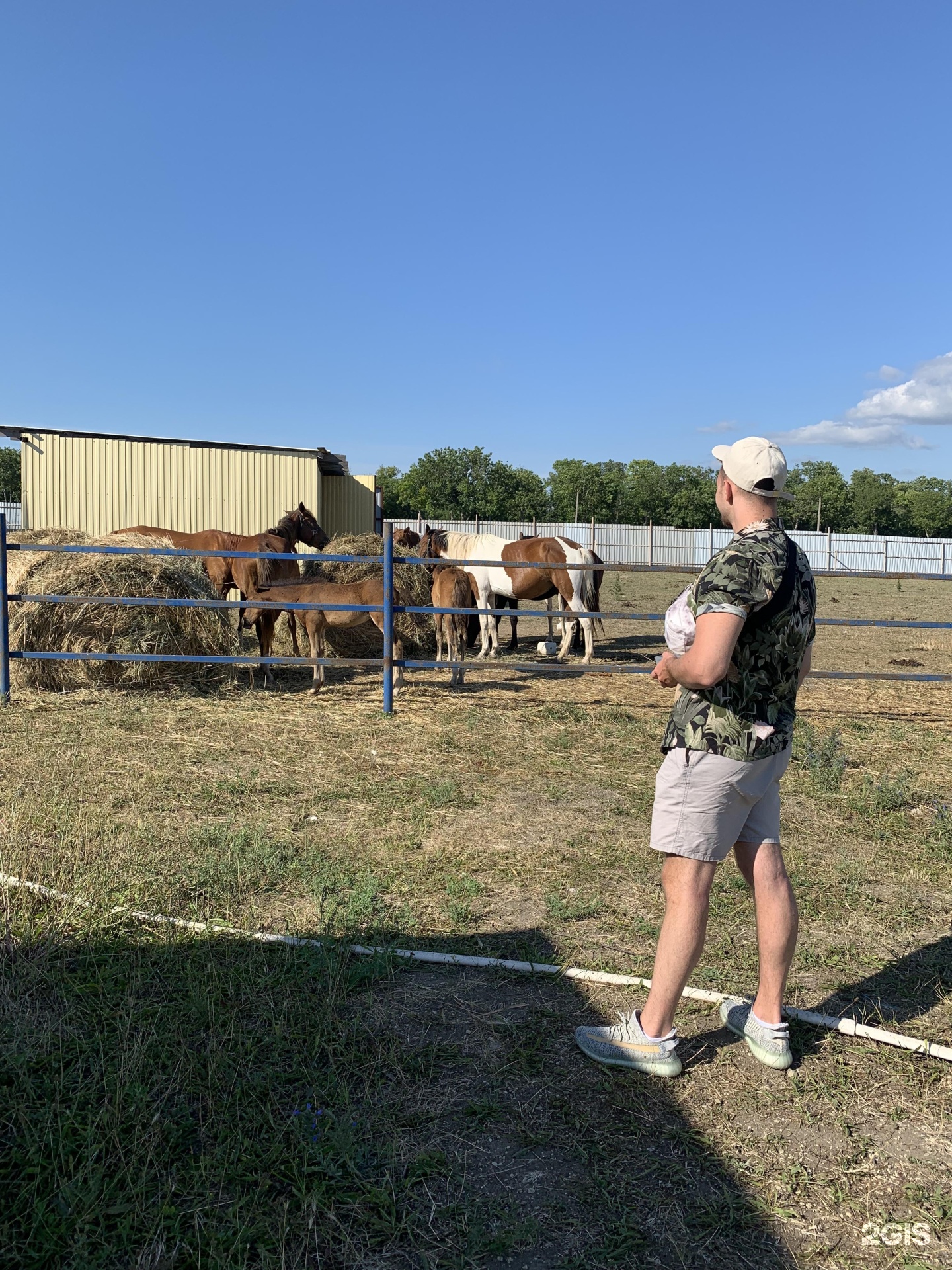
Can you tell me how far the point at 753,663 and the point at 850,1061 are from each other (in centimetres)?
129

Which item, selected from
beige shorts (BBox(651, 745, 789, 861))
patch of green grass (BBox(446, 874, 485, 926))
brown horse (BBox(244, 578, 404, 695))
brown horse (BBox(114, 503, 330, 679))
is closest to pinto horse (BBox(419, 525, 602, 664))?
brown horse (BBox(114, 503, 330, 679))

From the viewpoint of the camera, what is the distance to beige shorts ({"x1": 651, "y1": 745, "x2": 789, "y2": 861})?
2.55 meters

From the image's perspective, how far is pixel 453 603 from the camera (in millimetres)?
9859

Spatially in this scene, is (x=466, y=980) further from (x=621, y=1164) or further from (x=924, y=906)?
(x=924, y=906)

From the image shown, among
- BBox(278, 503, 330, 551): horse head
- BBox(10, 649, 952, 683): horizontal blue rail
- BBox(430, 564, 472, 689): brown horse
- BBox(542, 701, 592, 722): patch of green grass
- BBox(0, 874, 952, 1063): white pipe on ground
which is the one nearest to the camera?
BBox(0, 874, 952, 1063): white pipe on ground

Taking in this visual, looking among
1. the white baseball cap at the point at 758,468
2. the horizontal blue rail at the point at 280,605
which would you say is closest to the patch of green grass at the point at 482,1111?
the white baseball cap at the point at 758,468

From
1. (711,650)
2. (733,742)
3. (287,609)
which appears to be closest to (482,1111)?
(733,742)

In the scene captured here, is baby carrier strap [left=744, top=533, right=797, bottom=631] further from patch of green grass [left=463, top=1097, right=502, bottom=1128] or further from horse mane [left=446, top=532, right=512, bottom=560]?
horse mane [left=446, top=532, right=512, bottom=560]

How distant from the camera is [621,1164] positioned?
2291 mm

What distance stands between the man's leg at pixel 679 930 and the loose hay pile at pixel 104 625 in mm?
6780

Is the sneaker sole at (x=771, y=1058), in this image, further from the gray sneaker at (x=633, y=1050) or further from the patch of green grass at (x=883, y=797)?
the patch of green grass at (x=883, y=797)

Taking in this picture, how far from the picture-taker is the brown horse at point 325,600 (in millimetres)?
8836

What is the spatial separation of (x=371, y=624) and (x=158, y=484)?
1296 centimetres

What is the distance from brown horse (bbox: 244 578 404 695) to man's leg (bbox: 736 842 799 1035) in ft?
20.5
